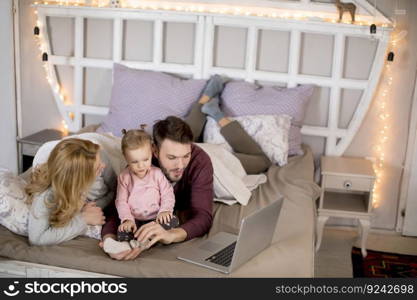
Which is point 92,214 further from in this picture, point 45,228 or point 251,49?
point 251,49

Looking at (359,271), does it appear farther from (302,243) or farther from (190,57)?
(190,57)

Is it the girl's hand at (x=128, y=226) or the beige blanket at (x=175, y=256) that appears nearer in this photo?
the beige blanket at (x=175, y=256)

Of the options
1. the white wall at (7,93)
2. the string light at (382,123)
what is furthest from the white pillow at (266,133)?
the white wall at (7,93)

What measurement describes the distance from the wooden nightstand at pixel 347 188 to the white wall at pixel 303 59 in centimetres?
20

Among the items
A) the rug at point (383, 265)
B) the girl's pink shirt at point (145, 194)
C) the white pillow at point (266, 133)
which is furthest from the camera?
the white pillow at point (266, 133)

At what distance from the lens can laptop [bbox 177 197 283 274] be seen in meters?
1.97

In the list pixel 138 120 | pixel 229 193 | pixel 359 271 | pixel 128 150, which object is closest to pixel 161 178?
pixel 128 150

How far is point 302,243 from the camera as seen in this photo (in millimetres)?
2312

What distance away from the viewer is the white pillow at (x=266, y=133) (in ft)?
10.8

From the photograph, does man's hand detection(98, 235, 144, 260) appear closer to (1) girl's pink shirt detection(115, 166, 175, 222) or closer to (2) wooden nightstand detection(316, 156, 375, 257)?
(1) girl's pink shirt detection(115, 166, 175, 222)

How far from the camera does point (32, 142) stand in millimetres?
3695

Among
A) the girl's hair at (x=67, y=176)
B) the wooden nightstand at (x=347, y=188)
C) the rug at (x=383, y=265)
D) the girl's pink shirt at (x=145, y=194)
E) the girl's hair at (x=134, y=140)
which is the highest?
the girl's hair at (x=134, y=140)

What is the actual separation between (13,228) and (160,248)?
546mm

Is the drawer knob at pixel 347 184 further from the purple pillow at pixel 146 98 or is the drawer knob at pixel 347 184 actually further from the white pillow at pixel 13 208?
the white pillow at pixel 13 208
